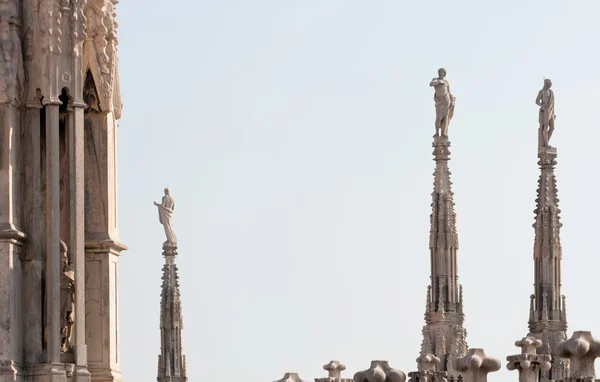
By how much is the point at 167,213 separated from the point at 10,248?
1397 inches

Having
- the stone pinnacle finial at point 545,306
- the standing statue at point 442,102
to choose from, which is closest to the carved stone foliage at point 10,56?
the stone pinnacle finial at point 545,306

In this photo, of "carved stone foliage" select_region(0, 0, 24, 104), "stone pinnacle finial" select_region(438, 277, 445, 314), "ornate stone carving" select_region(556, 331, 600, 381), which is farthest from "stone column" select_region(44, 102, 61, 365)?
"stone pinnacle finial" select_region(438, 277, 445, 314)

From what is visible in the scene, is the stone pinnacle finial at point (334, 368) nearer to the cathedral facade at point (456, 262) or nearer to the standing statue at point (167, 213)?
the cathedral facade at point (456, 262)

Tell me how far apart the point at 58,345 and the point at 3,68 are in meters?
1.87

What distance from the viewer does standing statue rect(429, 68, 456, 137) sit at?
1779 inches

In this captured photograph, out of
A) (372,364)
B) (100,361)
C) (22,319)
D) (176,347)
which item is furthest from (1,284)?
(176,347)

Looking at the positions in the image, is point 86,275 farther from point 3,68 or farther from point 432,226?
point 432,226

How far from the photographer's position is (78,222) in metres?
14.2

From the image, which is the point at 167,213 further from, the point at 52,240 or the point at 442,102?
the point at 52,240

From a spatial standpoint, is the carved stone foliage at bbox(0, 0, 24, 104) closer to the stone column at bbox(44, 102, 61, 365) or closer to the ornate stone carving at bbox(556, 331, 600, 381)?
the stone column at bbox(44, 102, 61, 365)

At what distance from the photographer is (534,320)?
43.9 m

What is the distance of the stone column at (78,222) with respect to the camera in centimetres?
1402

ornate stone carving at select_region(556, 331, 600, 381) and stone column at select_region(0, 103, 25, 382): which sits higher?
stone column at select_region(0, 103, 25, 382)

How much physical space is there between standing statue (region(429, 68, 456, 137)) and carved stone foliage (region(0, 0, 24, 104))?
103 feet
